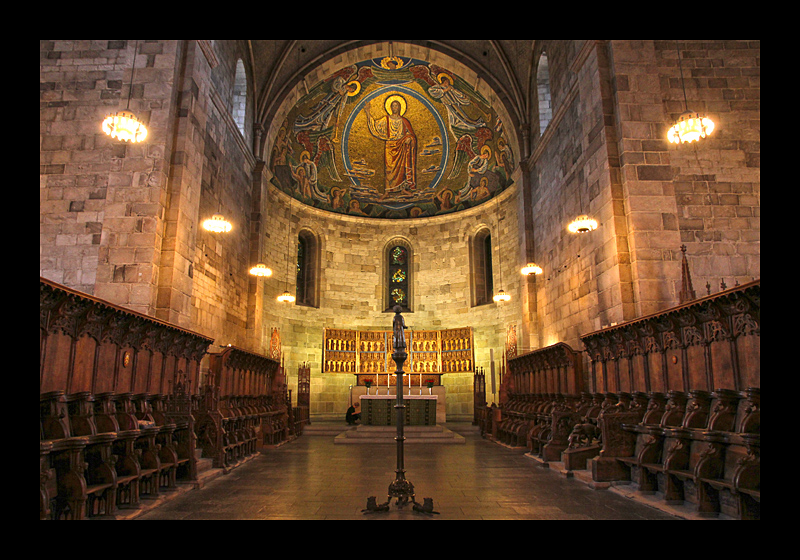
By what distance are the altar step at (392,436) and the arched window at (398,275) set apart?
29.3ft

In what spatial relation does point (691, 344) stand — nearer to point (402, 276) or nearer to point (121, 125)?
point (121, 125)

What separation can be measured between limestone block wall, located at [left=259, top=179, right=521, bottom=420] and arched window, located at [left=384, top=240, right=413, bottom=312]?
31cm

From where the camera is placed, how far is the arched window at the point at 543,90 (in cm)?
1667

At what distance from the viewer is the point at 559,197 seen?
14312 millimetres

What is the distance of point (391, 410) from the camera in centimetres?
1470

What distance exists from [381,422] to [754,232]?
1005cm

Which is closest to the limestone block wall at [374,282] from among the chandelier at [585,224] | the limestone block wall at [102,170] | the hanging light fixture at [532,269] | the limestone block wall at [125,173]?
the hanging light fixture at [532,269]

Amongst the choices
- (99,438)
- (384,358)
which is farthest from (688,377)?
(384,358)

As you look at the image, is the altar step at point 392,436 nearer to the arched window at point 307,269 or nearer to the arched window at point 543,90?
the arched window at point 307,269

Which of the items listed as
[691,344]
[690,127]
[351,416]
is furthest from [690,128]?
[351,416]

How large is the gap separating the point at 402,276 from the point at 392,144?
585 cm

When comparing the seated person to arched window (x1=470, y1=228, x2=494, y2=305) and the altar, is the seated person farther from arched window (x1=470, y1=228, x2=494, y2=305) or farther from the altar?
arched window (x1=470, y1=228, x2=494, y2=305)

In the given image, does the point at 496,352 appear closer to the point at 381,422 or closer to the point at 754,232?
the point at 381,422

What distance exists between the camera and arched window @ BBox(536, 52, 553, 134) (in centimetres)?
1667
